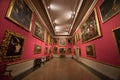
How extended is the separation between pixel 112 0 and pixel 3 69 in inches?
270

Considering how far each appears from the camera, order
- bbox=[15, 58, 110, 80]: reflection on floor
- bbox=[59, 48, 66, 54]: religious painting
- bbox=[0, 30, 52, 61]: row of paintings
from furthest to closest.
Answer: bbox=[59, 48, 66, 54]: religious painting
bbox=[15, 58, 110, 80]: reflection on floor
bbox=[0, 30, 52, 61]: row of paintings

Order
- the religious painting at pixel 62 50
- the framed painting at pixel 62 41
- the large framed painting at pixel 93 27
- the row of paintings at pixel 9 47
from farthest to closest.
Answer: the framed painting at pixel 62 41, the religious painting at pixel 62 50, the large framed painting at pixel 93 27, the row of paintings at pixel 9 47

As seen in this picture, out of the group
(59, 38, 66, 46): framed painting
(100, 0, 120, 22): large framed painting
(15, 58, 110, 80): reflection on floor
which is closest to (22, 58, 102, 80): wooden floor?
(15, 58, 110, 80): reflection on floor

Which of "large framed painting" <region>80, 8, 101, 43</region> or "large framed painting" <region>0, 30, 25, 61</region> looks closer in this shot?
"large framed painting" <region>0, 30, 25, 61</region>

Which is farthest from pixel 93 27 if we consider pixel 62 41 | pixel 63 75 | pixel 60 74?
pixel 62 41

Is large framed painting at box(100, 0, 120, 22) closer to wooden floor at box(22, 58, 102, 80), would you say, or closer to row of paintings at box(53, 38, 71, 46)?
wooden floor at box(22, 58, 102, 80)

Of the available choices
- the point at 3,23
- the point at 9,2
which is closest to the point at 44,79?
the point at 3,23

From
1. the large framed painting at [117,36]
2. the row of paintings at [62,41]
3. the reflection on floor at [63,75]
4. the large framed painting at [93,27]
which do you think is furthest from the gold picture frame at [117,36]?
the row of paintings at [62,41]

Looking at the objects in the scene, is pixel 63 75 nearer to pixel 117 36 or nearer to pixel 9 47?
pixel 9 47

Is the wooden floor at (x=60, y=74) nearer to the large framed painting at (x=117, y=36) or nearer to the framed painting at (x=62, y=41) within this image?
the large framed painting at (x=117, y=36)

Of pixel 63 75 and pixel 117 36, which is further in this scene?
pixel 63 75

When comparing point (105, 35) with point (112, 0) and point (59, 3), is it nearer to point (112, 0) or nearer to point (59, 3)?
point (112, 0)

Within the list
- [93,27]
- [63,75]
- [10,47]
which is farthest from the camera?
[93,27]

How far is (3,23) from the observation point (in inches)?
108
